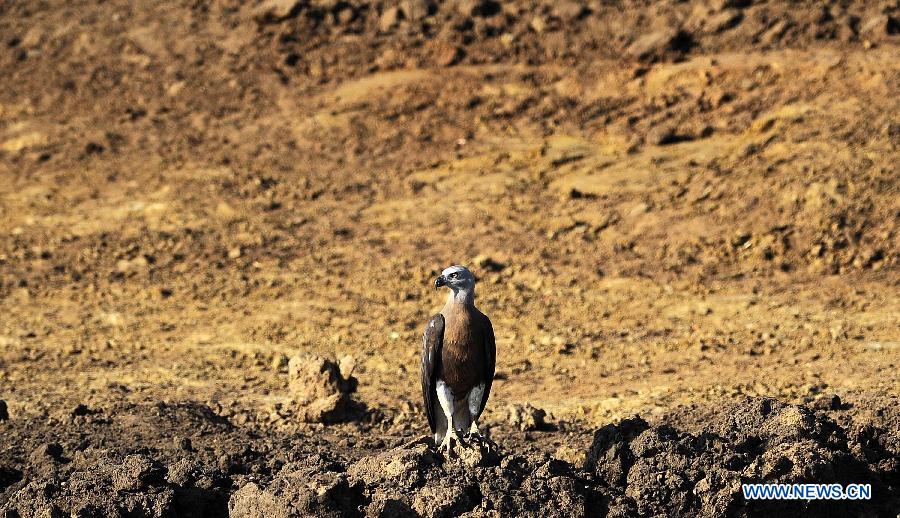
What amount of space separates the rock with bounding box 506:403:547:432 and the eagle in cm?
220

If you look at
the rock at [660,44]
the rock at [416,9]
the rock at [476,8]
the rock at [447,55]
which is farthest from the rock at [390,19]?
the rock at [660,44]

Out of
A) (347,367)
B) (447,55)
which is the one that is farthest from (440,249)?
(447,55)

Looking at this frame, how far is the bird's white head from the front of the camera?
27.5 ft

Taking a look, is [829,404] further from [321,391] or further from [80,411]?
[80,411]

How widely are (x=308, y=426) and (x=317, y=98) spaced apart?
9.80 meters

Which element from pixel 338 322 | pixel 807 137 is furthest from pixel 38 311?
pixel 807 137

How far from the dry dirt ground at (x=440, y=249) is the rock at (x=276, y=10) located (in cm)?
5

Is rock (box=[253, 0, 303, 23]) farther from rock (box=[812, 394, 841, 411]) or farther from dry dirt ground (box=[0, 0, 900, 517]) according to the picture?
rock (box=[812, 394, 841, 411])

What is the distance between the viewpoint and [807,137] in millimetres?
17031

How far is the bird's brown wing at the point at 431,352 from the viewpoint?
868cm

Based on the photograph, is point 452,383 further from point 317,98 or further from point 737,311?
point 317,98

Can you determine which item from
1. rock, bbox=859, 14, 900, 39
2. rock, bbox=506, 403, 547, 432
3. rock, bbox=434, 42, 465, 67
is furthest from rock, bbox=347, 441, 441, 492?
rock, bbox=859, 14, 900, 39

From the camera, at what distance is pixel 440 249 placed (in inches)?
653

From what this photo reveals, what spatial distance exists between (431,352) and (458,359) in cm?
18
